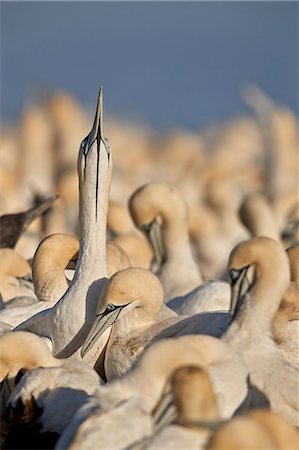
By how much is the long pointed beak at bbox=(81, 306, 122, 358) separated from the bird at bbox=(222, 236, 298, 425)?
706 mm

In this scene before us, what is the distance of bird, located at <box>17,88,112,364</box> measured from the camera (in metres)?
8.11

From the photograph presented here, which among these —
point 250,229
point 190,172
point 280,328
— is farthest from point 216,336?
point 190,172

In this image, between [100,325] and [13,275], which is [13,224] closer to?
[13,275]

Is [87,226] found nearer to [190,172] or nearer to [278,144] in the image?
[278,144]

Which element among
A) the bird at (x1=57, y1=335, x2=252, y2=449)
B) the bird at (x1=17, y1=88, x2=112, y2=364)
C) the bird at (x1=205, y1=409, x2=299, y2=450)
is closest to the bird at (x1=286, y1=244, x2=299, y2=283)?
the bird at (x1=17, y1=88, x2=112, y2=364)

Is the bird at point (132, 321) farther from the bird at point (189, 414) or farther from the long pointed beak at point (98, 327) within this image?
the bird at point (189, 414)

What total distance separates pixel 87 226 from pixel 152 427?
88.7 inches

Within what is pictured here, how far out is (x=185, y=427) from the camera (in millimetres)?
6168

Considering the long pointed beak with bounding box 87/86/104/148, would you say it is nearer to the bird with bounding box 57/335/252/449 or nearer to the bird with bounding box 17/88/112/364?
the bird with bounding box 17/88/112/364

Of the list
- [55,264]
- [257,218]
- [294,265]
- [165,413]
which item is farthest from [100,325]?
[257,218]

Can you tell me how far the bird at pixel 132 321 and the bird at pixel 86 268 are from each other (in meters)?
0.15

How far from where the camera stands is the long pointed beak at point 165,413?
6324 millimetres

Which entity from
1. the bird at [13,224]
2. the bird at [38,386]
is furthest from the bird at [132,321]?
the bird at [13,224]

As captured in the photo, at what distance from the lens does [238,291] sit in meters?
7.51
